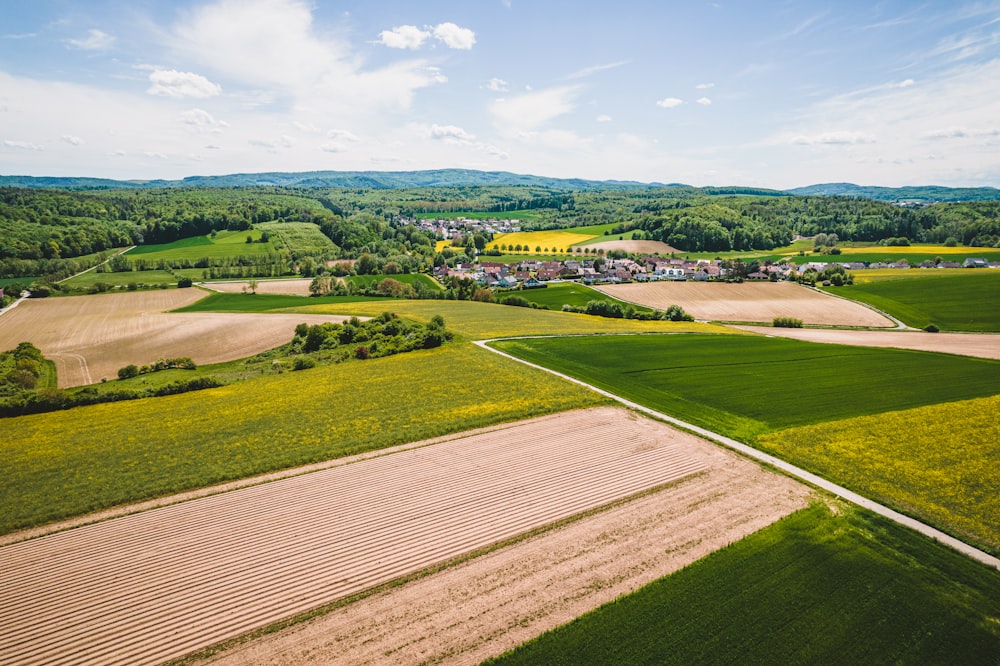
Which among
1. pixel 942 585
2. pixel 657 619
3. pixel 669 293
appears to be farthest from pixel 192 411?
pixel 669 293

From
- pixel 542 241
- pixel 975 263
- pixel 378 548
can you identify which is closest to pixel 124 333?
pixel 378 548

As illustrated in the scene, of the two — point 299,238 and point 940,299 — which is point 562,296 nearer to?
point 940,299

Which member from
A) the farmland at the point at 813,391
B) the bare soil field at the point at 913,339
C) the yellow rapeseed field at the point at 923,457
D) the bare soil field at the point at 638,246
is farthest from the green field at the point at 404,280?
the yellow rapeseed field at the point at 923,457

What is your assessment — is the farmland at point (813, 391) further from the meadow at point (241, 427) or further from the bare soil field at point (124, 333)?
the bare soil field at point (124, 333)

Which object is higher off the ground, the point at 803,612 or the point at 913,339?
the point at 913,339

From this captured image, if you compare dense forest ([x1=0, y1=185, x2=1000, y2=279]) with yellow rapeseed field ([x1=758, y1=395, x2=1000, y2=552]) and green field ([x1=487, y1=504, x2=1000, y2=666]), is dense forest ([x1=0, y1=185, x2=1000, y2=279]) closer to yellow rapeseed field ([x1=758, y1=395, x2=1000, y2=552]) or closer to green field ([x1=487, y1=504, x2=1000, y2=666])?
yellow rapeseed field ([x1=758, y1=395, x2=1000, y2=552])

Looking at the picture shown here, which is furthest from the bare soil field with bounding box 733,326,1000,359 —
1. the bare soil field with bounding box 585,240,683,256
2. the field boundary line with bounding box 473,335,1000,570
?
the bare soil field with bounding box 585,240,683,256

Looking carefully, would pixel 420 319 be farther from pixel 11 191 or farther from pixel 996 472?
pixel 11 191
